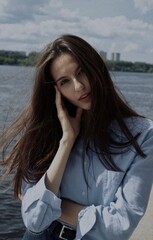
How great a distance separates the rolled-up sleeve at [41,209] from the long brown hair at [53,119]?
239mm

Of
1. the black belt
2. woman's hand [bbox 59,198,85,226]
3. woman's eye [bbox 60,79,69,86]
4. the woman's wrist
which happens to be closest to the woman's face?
woman's eye [bbox 60,79,69,86]

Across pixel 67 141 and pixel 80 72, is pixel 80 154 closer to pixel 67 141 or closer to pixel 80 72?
pixel 67 141

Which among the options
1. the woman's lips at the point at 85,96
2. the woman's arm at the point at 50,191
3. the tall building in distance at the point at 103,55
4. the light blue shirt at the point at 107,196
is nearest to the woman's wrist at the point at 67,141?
the woman's arm at the point at 50,191

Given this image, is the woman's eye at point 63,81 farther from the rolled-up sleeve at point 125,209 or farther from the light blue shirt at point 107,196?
the rolled-up sleeve at point 125,209

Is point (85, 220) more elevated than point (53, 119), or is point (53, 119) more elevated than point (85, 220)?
point (53, 119)

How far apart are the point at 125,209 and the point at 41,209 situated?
0.40 m

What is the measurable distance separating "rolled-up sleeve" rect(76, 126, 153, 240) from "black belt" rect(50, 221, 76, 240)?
107mm

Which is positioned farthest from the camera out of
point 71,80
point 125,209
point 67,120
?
point 67,120

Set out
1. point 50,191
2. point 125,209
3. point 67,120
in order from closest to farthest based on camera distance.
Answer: point 125,209 < point 50,191 < point 67,120

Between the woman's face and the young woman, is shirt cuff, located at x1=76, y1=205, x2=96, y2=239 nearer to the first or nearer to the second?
the young woman

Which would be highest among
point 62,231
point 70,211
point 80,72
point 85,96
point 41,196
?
point 80,72

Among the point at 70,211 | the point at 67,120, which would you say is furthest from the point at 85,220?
the point at 67,120

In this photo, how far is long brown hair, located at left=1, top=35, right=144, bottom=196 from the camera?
2.52 metres

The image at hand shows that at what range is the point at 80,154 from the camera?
105 inches
